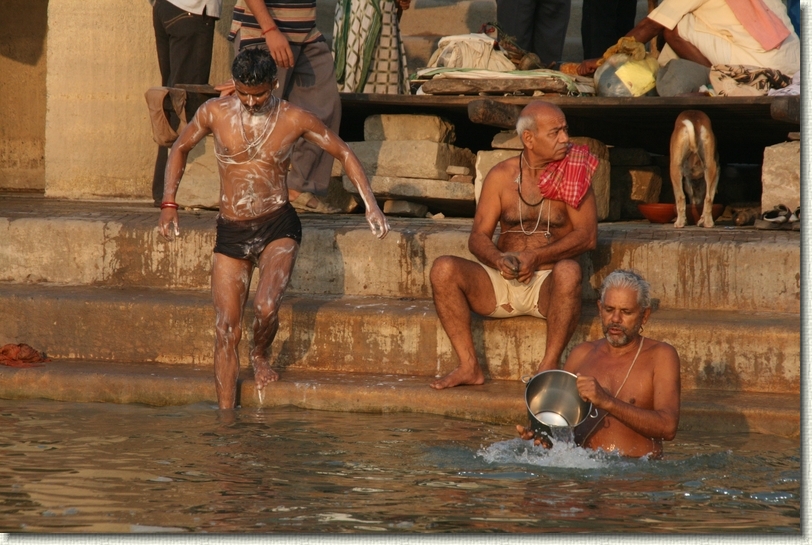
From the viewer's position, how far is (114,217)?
8133 mm

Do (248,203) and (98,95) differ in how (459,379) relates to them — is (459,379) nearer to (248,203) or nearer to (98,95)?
(248,203)

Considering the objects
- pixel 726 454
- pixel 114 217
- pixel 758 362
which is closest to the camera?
pixel 726 454

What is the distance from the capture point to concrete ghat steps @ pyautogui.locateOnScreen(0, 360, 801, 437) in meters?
6.11

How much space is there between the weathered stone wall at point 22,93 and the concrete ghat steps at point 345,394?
18.7 ft

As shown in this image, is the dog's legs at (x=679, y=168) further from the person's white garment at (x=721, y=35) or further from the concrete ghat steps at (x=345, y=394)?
the concrete ghat steps at (x=345, y=394)

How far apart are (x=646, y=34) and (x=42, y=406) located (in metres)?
5.02

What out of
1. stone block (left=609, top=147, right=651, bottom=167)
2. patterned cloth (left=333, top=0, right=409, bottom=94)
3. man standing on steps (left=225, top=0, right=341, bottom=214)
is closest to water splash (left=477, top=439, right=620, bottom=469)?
man standing on steps (left=225, top=0, right=341, bottom=214)

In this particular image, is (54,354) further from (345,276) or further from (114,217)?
(345,276)

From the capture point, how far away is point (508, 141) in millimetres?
8594

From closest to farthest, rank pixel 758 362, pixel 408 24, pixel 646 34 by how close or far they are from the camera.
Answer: pixel 758 362 → pixel 646 34 → pixel 408 24

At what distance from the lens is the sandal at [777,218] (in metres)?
7.96

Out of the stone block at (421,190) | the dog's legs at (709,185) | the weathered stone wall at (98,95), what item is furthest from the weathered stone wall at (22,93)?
the dog's legs at (709,185)

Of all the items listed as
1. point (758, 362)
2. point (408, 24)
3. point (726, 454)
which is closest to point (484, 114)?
point (758, 362)

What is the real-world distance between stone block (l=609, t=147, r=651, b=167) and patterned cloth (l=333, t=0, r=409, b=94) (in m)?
1.70
